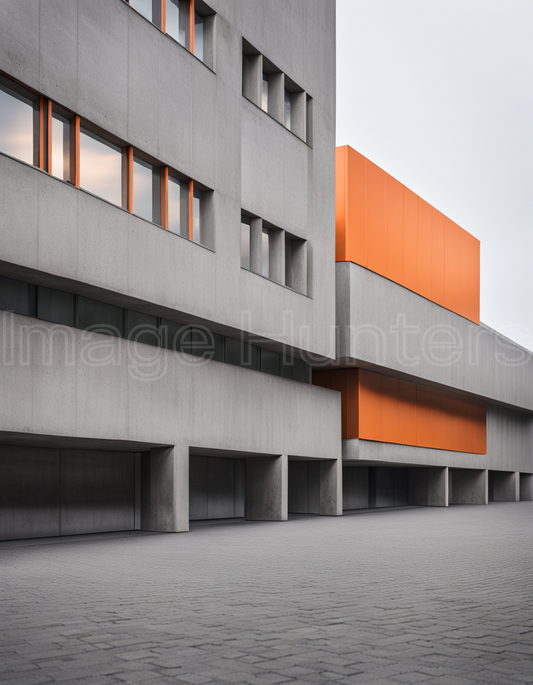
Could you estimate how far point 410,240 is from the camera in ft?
110

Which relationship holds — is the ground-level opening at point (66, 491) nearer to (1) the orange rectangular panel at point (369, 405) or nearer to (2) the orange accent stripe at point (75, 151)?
(2) the orange accent stripe at point (75, 151)

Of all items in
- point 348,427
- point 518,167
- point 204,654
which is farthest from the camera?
point 518,167

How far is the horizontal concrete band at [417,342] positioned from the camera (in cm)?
2820

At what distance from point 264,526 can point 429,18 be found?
115 feet

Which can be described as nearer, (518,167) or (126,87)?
(126,87)

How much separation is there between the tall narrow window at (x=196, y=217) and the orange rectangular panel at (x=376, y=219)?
10.5 metres

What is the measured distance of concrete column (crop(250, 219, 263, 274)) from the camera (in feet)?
75.6

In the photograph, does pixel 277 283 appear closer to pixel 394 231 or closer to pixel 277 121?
pixel 277 121

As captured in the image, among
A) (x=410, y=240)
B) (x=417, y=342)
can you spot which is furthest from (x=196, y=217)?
(x=417, y=342)

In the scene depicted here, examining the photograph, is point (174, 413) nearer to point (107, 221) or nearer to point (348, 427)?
point (107, 221)

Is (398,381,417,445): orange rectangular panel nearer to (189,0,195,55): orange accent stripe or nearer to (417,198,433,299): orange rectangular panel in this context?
(417,198,433,299): orange rectangular panel

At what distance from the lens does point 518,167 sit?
62656mm

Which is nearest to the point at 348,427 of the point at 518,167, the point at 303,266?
the point at 303,266

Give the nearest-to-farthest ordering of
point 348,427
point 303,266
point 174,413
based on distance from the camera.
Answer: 1. point 174,413
2. point 303,266
3. point 348,427
